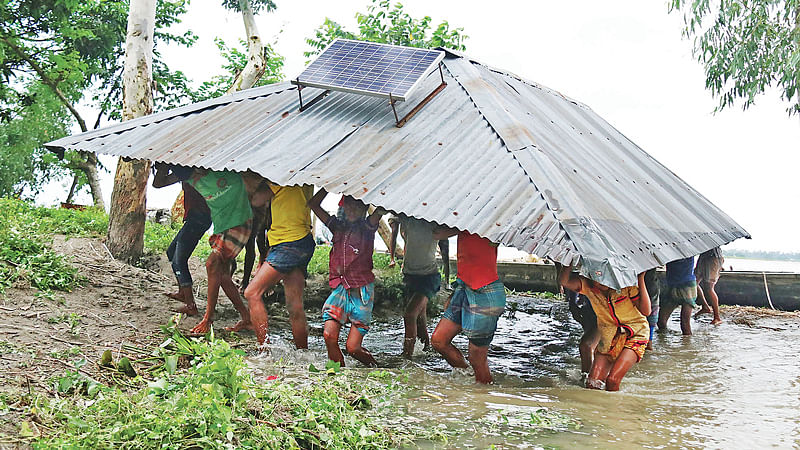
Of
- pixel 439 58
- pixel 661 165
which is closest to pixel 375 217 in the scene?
pixel 439 58

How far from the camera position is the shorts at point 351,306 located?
6180 mm

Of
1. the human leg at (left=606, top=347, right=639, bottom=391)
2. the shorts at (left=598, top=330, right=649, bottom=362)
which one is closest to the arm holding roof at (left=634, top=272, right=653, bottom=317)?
the shorts at (left=598, top=330, right=649, bottom=362)

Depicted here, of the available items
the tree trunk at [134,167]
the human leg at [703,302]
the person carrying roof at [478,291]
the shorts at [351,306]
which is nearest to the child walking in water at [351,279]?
the shorts at [351,306]

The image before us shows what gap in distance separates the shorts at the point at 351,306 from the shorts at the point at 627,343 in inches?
89.7

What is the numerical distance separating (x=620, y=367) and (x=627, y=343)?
23 centimetres

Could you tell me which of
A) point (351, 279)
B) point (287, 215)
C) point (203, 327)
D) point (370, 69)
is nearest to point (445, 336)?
point (351, 279)

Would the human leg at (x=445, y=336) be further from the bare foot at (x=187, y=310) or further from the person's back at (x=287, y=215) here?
the bare foot at (x=187, y=310)

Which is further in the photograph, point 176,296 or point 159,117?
point 176,296

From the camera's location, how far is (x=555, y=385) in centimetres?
621

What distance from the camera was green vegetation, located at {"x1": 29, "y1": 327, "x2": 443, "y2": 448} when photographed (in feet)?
11.3

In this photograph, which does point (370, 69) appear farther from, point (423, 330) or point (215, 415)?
point (215, 415)

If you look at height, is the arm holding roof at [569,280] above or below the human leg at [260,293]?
above

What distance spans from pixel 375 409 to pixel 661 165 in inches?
266

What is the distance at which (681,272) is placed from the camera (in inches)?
363
